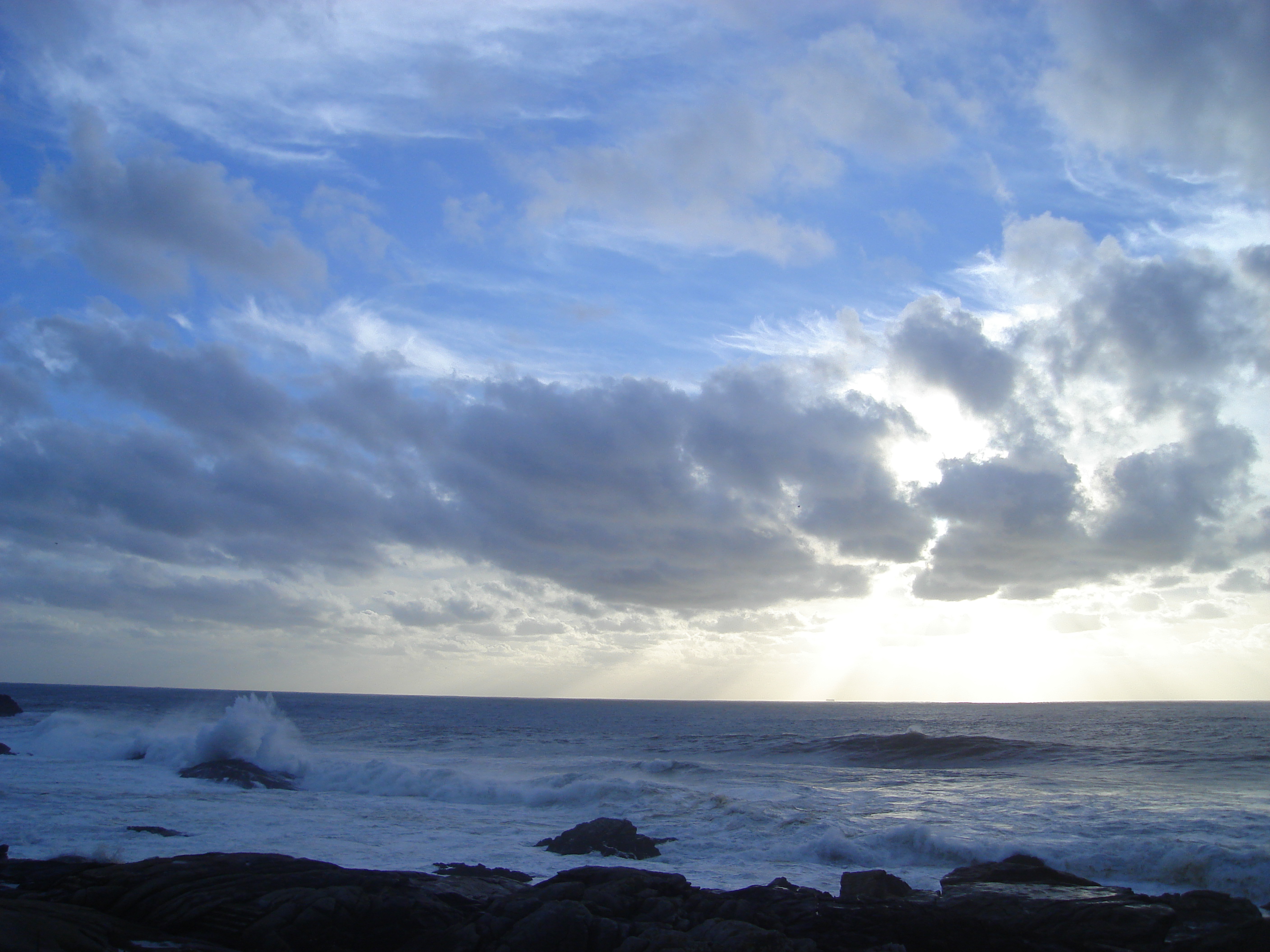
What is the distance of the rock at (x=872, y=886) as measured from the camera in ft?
49.6

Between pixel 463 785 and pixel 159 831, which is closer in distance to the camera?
pixel 159 831

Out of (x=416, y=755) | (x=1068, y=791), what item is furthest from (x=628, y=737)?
(x=1068, y=791)

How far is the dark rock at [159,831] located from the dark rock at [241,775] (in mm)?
9567

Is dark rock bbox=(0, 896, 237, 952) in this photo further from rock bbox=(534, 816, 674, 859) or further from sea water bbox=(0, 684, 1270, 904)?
rock bbox=(534, 816, 674, 859)

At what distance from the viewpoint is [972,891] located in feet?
47.9

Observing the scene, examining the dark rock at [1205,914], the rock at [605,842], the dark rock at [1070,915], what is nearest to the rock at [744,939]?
the dark rock at [1070,915]

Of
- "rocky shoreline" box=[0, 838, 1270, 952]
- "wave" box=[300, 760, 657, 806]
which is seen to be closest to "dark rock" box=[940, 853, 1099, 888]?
"rocky shoreline" box=[0, 838, 1270, 952]

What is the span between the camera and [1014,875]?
52.5ft

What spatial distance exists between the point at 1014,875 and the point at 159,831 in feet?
71.6

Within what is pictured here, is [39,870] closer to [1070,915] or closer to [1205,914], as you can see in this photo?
[1070,915]

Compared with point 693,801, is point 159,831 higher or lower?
higher

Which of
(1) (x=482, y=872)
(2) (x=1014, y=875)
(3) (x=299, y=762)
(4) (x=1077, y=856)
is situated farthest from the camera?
(3) (x=299, y=762)

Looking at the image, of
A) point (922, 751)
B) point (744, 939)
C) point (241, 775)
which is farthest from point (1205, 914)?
point (922, 751)

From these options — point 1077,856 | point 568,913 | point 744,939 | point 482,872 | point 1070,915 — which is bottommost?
point 1077,856
